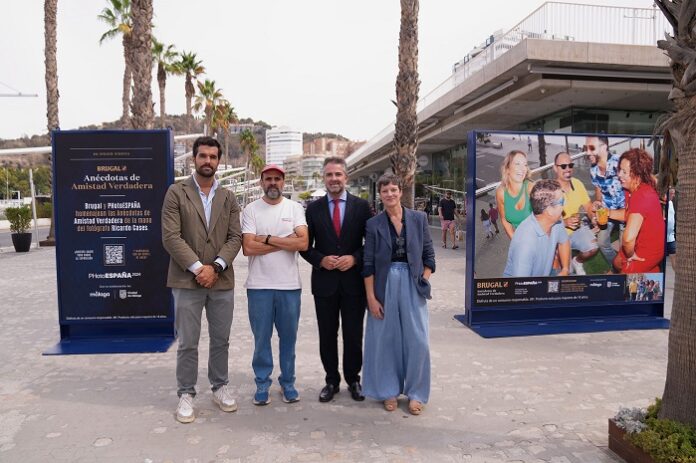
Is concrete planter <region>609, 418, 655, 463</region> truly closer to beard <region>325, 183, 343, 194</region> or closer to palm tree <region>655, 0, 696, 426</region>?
palm tree <region>655, 0, 696, 426</region>

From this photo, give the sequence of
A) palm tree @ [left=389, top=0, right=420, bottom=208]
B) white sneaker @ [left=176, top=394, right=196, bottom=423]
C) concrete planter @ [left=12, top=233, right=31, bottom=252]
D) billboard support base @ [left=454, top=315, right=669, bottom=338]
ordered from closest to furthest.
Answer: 1. white sneaker @ [left=176, top=394, right=196, bottom=423]
2. billboard support base @ [left=454, top=315, right=669, bottom=338]
3. palm tree @ [left=389, top=0, right=420, bottom=208]
4. concrete planter @ [left=12, top=233, right=31, bottom=252]

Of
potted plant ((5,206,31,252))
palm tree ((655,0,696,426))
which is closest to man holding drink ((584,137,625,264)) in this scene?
palm tree ((655,0,696,426))

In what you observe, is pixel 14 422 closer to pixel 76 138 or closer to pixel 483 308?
pixel 76 138

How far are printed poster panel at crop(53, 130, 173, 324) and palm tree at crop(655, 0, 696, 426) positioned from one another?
4872mm

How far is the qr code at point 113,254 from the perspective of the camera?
5.96 m

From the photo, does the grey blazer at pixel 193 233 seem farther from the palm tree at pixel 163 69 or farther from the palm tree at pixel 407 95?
the palm tree at pixel 163 69

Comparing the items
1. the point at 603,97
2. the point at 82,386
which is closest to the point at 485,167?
the point at 82,386

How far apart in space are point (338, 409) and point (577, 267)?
4.14m

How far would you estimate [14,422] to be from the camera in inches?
152

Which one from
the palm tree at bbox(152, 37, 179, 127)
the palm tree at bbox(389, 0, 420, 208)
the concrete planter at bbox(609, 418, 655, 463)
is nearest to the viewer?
the concrete planter at bbox(609, 418, 655, 463)

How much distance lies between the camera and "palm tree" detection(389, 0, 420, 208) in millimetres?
10608

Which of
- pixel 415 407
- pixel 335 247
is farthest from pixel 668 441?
pixel 335 247

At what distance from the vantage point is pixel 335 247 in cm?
416

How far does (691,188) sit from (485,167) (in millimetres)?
3563
